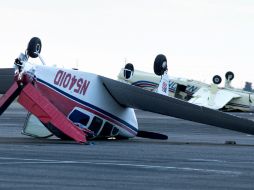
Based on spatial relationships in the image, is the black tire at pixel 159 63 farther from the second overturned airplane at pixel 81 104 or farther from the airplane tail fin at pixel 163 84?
the second overturned airplane at pixel 81 104

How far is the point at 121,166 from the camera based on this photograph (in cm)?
2227

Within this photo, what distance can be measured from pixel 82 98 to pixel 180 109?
3256 mm

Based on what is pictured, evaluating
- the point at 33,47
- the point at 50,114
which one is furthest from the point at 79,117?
the point at 33,47

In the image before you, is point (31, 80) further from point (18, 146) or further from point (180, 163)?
point (180, 163)

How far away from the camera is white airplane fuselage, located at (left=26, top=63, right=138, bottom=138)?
32844mm

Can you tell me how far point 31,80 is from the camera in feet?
106

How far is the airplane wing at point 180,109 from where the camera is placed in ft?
110

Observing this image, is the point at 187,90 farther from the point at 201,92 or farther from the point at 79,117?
the point at 79,117

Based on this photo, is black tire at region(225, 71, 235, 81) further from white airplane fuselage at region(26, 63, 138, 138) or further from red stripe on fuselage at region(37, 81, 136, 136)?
red stripe on fuselage at region(37, 81, 136, 136)

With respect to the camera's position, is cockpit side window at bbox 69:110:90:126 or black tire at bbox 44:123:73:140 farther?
cockpit side window at bbox 69:110:90:126

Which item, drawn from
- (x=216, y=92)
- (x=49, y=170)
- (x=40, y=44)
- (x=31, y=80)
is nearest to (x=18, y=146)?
(x=31, y=80)

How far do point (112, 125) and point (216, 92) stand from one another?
6383 centimetres

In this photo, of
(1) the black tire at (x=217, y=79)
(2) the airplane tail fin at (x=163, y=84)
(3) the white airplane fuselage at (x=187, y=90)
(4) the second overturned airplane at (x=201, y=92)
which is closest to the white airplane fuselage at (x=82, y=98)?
(2) the airplane tail fin at (x=163, y=84)

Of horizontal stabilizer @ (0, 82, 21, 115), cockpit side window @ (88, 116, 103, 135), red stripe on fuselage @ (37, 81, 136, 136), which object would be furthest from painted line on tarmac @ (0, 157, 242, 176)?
cockpit side window @ (88, 116, 103, 135)
